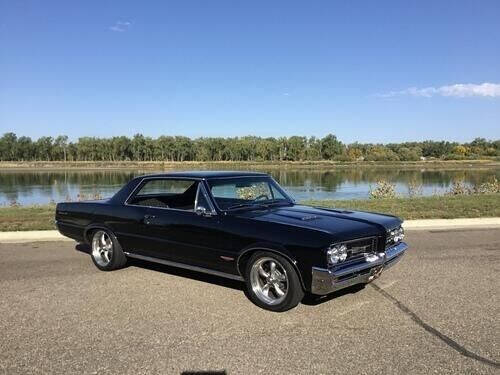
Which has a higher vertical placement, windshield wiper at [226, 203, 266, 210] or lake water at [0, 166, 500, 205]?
windshield wiper at [226, 203, 266, 210]

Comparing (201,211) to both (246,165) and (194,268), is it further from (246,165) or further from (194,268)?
(246,165)

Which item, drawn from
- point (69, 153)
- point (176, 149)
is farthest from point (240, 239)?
point (69, 153)

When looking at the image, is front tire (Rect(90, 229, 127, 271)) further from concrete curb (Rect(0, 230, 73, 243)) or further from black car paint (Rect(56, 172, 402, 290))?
concrete curb (Rect(0, 230, 73, 243))

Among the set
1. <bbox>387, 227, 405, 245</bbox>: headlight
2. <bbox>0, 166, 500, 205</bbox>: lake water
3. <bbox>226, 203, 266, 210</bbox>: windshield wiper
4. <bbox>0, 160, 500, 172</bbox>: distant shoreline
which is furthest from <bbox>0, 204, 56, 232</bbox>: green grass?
<bbox>0, 160, 500, 172</bbox>: distant shoreline

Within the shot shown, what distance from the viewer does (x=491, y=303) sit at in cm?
546

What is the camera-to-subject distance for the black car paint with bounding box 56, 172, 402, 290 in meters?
5.11

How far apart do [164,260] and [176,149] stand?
420 feet

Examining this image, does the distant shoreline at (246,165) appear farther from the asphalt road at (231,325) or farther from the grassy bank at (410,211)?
the asphalt road at (231,325)

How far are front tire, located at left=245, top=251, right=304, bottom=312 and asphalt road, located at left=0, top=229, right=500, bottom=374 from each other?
128 mm

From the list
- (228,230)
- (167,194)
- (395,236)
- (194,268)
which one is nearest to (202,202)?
(228,230)

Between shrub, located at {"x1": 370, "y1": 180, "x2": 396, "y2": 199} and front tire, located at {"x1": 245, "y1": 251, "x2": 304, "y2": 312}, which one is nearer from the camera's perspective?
front tire, located at {"x1": 245, "y1": 251, "x2": 304, "y2": 312}

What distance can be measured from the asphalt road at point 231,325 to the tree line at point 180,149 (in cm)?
12330

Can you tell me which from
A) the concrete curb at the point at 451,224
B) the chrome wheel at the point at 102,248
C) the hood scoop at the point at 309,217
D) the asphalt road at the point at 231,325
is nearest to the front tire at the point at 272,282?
the asphalt road at the point at 231,325

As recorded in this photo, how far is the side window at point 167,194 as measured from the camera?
672 cm
